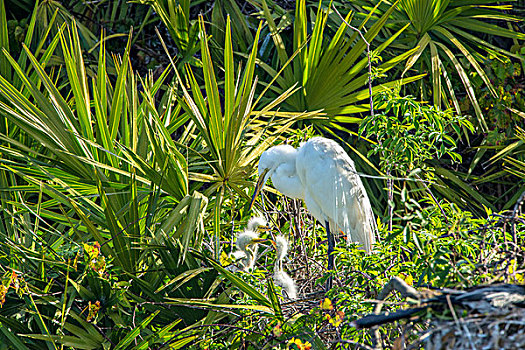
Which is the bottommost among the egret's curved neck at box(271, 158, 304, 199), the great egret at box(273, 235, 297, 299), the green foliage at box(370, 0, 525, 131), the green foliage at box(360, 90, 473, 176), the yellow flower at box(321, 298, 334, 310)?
the great egret at box(273, 235, 297, 299)

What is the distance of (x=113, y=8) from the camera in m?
4.27

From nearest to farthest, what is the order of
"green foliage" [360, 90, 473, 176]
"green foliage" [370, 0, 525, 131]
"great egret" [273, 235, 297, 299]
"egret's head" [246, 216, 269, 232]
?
"green foliage" [360, 90, 473, 176] < "great egret" [273, 235, 297, 299] < "egret's head" [246, 216, 269, 232] < "green foliage" [370, 0, 525, 131]

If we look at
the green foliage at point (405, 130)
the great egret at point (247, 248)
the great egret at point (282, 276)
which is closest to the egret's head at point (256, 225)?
the great egret at point (247, 248)

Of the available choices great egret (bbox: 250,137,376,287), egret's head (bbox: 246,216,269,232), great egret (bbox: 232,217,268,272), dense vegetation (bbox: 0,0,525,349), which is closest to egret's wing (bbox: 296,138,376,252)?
great egret (bbox: 250,137,376,287)

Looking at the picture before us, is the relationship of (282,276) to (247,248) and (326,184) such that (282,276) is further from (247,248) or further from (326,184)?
(326,184)

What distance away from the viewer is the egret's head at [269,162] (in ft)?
8.38

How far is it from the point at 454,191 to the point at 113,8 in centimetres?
255

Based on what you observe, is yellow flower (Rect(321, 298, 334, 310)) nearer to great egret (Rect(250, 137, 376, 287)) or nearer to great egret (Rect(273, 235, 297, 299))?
great egret (Rect(273, 235, 297, 299))

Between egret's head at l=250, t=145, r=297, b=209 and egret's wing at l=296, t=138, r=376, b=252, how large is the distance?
8 centimetres

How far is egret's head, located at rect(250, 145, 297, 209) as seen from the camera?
2.55 meters

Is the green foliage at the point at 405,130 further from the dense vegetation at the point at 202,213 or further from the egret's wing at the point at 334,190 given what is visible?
the egret's wing at the point at 334,190

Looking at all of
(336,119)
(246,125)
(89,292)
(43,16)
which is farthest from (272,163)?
(43,16)

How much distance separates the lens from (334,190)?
271cm

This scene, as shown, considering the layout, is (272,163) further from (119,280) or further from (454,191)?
(454,191)
